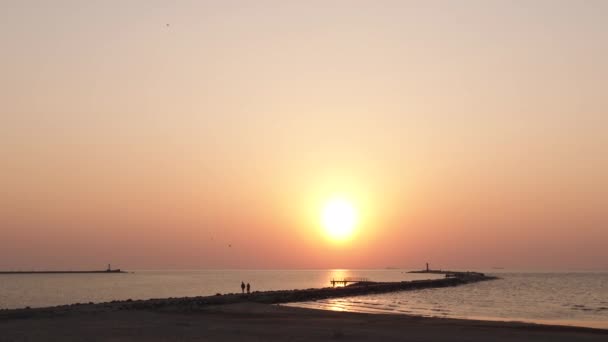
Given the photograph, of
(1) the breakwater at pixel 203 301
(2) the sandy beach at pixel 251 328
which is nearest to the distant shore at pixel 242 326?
(2) the sandy beach at pixel 251 328

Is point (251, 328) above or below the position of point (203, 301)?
below

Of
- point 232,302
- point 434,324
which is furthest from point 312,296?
point 434,324

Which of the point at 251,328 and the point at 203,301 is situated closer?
the point at 251,328

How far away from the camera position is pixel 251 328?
1244 inches

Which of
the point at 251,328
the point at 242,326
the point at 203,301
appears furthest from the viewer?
the point at 203,301

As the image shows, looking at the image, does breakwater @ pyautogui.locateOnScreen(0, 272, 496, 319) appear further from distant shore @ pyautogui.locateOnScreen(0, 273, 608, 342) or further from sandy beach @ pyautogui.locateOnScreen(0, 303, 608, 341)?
sandy beach @ pyautogui.locateOnScreen(0, 303, 608, 341)

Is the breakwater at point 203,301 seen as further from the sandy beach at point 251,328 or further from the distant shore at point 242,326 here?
the sandy beach at point 251,328

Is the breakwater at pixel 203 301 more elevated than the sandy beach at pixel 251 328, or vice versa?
the breakwater at pixel 203 301

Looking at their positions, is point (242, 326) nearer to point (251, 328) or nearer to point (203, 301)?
point (251, 328)

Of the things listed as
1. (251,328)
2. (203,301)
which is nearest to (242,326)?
(251,328)

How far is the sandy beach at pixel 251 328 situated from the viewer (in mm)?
27719

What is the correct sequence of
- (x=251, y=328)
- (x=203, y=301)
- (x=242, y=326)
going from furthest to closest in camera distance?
(x=203, y=301) → (x=242, y=326) → (x=251, y=328)

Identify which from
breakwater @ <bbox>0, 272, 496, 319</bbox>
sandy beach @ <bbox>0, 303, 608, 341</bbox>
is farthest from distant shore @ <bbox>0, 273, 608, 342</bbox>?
breakwater @ <bbox>0, 272, 496, 319</bbox>

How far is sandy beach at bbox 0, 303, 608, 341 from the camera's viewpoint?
27.7m
